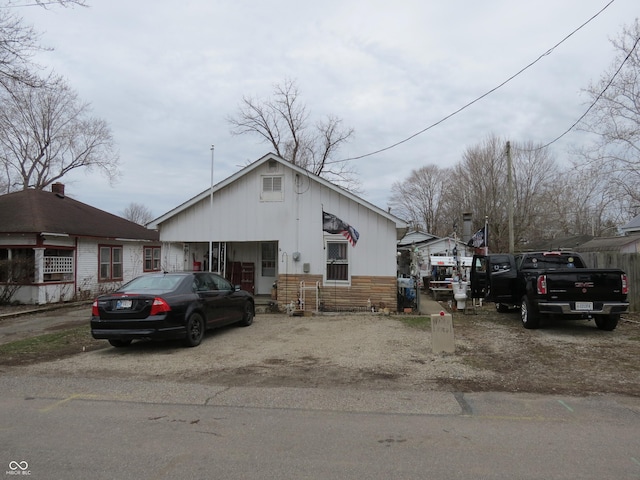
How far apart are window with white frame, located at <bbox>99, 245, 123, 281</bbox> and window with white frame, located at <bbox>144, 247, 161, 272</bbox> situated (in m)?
2.04

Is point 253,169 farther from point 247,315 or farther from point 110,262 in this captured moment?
point 110,262

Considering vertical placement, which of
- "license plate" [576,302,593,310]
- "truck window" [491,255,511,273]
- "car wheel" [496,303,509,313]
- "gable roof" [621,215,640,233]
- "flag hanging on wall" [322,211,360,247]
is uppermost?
"gable roof" [621,215,640,233]

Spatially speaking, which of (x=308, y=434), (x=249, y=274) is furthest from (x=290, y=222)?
(x=308, y=434)

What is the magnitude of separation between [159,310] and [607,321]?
9524 millimetres

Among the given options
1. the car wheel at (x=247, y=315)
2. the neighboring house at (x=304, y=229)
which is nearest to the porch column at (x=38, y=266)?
the neighboring house at (x=304, y=229)

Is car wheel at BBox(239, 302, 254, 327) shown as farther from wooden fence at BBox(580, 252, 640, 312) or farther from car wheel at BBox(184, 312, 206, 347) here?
wooden fence at BBox(580, 252, 640, 312)

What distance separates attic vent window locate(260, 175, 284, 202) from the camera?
14.5 metres

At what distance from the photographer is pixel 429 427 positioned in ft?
15.0

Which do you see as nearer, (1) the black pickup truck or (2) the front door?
(1) the black pickup truck

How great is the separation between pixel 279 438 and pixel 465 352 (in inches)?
194

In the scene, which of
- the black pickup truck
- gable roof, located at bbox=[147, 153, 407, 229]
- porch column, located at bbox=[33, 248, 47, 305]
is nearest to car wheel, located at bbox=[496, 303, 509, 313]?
the black pickup truck

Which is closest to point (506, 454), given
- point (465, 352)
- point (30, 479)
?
point (30, 479)

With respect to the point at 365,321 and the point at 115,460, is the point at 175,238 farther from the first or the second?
the point at 115,460

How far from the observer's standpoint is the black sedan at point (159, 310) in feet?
26.2
